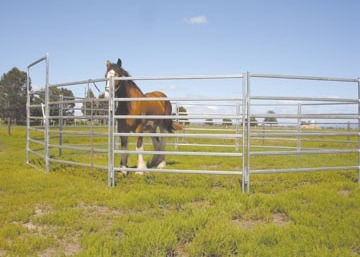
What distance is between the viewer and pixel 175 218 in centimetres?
398

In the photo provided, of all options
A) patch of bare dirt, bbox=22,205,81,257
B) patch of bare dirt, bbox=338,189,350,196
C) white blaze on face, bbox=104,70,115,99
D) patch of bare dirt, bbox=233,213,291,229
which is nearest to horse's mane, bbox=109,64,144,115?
white blaze on face, bbox=104,70,115,99

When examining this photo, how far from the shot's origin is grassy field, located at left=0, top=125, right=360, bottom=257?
3.28 meters

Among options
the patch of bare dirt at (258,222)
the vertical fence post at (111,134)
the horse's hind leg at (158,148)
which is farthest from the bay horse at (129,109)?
the patch of bare dirt at (258,222)

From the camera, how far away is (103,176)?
22.3 feet

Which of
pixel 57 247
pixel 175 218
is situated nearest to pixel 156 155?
pixel 175 218

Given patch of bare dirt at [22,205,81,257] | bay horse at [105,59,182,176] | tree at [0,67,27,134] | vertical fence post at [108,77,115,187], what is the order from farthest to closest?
tree at [0,67,27,134], bay horse at [105,59,182,176], vertical fence post at [108,77,115,187], patch of bare dirt at [22,205,81,257]

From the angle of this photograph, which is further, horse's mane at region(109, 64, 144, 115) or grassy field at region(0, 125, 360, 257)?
horse's mane at region(109, 64, 144, 115)

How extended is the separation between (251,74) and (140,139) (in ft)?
8.85

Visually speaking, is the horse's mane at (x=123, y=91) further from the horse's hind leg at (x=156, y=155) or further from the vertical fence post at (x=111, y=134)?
the horse's hind leg at (x=156, y=155)

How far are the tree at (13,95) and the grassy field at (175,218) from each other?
168ft

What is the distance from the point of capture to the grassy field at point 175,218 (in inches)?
129

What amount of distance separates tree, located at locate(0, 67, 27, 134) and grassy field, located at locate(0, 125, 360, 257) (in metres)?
51.3

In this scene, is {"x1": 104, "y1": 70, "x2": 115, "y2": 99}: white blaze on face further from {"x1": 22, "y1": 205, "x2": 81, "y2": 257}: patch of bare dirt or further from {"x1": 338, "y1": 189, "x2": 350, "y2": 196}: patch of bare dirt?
{"x1": 338, "y1": 189, "x2": 350, "y2": 196}: patch of bare dirt

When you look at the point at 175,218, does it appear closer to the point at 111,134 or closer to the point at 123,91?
the point at 111,134
